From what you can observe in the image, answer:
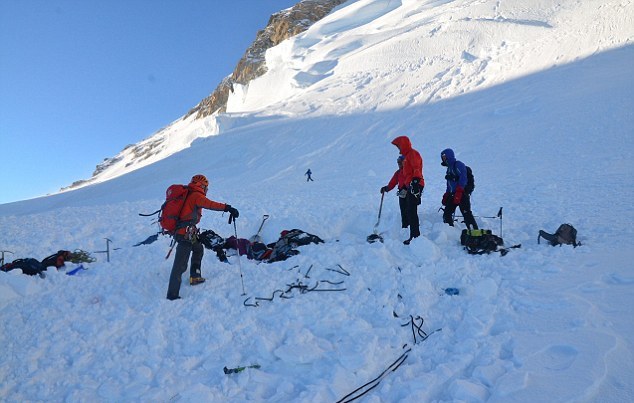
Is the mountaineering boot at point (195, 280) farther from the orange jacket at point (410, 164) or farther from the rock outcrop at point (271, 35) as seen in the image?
the rock outcrop at point (271, 35)

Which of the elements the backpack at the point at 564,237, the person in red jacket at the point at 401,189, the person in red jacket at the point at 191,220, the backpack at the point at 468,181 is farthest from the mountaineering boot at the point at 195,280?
the backpack at the point at 564,237

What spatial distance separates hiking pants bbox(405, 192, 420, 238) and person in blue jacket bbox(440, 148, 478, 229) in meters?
0.78

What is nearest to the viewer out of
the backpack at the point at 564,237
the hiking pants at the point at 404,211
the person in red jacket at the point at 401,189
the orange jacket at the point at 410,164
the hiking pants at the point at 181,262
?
the hiking pants at the point at 181,262

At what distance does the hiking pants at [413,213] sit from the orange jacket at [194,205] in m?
2.93

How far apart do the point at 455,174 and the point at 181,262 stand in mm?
4440

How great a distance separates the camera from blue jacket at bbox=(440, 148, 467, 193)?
654 centimetres

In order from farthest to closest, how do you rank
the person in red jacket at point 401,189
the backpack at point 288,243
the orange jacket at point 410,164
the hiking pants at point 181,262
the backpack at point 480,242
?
1. the person in red jacket at point 401,189
2. the orange jacket at point 410,164
3. the backpack at point 288,243
4. the backpack at point 480,242
5. the hiking pants at point 181,262

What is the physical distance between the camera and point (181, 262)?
15.9 feet

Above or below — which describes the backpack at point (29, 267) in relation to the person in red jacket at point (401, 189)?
above

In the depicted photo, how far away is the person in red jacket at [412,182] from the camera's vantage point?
624 centimetres

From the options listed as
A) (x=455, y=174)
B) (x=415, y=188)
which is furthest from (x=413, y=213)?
(x=455, y=174)

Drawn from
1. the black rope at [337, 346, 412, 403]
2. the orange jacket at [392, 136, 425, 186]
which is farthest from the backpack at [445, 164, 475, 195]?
the black rope at [337, 346, 412, 403]

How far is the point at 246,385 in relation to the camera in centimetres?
314

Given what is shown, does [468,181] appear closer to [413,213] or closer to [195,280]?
[413,213]
